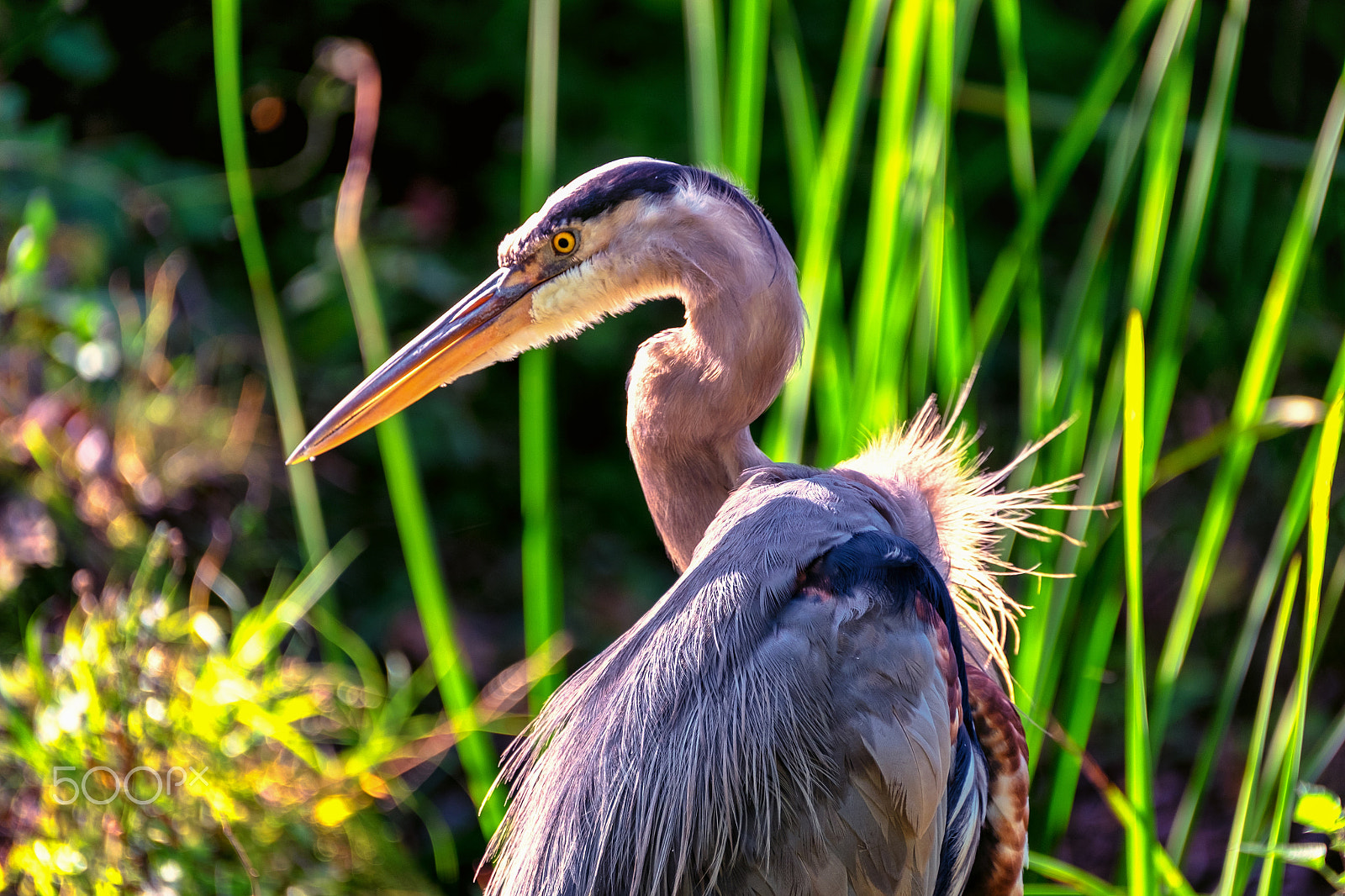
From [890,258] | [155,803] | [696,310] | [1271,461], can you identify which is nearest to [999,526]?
[890,258]

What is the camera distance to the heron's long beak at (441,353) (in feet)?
3.39

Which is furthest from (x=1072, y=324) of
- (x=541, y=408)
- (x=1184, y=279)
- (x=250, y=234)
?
(x=250, y=234)

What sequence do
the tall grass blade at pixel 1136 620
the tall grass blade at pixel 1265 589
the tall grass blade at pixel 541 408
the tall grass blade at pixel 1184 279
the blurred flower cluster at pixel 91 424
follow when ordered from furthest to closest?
1. the blurred flower cluster at pixel 91 424
2. the tall grass blade at pixel 541 408
3. the tall grass blade at pixel 1184 279
4. the tall grass blade at pixel 1265 589
5. the tall grass blade at pixel 1136 620

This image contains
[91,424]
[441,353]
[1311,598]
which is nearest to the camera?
[1311,598]

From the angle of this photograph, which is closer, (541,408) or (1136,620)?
(1136,620)

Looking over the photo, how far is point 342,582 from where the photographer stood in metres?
1.89

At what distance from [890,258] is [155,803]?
967 mm

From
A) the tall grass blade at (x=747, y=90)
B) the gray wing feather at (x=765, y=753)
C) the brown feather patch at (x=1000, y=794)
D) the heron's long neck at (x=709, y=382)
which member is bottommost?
the brown feather patch at (x=1000, y=794)

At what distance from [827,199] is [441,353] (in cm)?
43

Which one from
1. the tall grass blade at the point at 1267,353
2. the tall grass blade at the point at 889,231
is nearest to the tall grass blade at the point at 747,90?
the tall grass blade at the point at 889,231

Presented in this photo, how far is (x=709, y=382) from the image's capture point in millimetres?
995

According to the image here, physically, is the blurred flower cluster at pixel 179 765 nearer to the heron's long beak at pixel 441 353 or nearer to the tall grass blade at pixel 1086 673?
the heron's long beak at pixel 441 353

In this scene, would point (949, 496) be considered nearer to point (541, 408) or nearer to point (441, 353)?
point (541, 408)

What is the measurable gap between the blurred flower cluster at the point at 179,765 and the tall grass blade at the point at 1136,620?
77cm
